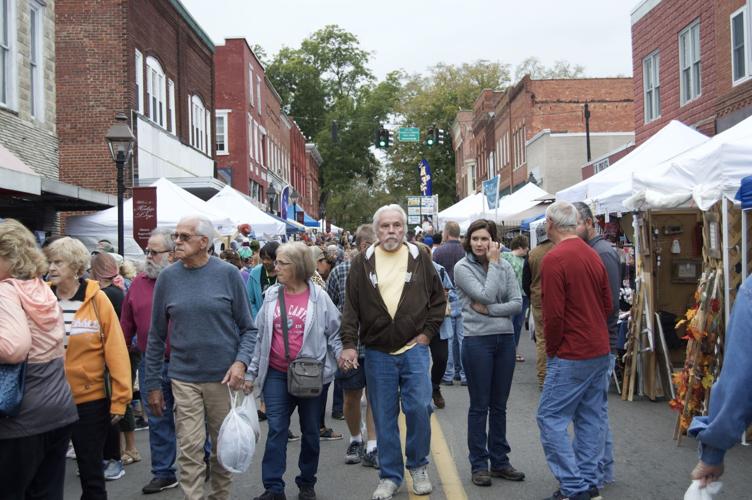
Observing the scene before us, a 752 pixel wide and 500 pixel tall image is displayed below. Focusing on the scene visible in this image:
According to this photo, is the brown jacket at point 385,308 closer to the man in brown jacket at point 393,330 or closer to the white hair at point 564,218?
the man in brown jacket at point 393,330

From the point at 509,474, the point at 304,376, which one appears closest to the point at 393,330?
the point at 304,376

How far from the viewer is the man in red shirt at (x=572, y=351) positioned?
18.7 feet

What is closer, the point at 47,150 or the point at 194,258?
the point at 194,258

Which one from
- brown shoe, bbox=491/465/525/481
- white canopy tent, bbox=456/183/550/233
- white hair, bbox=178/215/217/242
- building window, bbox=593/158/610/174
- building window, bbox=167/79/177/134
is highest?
building window, bbox=167/79/177/134

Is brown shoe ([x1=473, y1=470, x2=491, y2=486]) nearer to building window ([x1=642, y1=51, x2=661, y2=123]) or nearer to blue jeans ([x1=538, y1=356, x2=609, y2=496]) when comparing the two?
blue jeans ([x1=538, y1=356, x2=609, y2=496])

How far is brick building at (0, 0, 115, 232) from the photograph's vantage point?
51.8ft

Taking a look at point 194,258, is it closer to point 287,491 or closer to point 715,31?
point 287,491

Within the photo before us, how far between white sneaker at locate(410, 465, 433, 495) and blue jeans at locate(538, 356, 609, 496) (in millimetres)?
929

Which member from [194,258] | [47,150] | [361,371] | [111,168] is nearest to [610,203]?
[361,371]

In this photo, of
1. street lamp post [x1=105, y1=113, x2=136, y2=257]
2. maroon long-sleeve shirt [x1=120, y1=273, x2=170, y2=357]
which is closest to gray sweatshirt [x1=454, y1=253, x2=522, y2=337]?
maroon long-sleeve shirt [x1=120, y1=273, x2=170, y2=357]

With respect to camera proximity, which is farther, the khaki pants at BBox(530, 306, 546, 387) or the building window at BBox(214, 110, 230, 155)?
the building window at BBox(214, 110, 230, 155)

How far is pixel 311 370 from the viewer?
591cm

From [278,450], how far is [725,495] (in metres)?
3.23

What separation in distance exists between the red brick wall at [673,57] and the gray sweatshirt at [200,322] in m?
15.4
